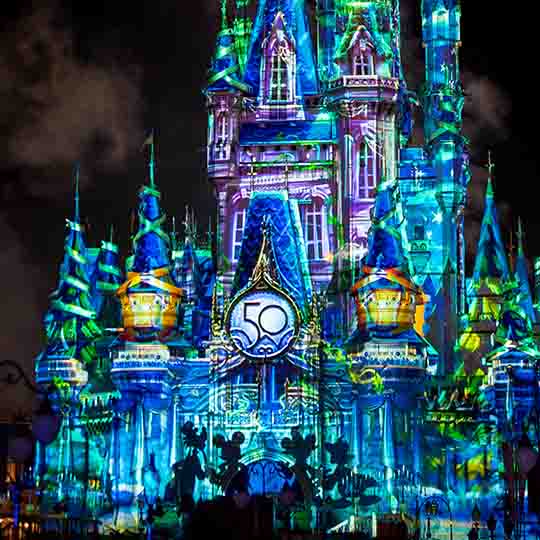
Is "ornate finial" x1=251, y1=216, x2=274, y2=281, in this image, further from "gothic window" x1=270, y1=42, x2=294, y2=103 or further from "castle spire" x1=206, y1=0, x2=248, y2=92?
"gothic window" x1=270, y1=42, x2=294, y2=103

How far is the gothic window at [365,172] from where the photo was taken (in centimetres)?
7750

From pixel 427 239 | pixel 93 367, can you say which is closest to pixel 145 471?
pixel 93 367

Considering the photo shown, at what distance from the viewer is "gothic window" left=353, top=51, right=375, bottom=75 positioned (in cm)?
7781

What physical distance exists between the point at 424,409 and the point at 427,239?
10184mm

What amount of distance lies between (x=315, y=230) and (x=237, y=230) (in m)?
3.68

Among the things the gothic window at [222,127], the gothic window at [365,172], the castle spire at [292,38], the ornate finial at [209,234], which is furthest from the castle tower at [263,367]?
the ornate finial at [209,234]

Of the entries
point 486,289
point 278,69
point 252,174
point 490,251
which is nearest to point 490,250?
point 490,251

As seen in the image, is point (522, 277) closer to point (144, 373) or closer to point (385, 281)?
point (385, 281)

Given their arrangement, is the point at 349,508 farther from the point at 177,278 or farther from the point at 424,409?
the point at 177,278

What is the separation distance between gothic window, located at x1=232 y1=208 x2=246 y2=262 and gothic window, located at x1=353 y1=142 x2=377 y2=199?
5.59m

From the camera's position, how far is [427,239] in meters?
80.5

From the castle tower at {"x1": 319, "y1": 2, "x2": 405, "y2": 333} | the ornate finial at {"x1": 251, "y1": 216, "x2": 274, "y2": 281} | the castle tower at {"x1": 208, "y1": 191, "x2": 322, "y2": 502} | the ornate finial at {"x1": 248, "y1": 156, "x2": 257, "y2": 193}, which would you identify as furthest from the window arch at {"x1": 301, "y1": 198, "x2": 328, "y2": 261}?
the ornate finial at {"x1": 251, "y1": 216, "x2": 274, "y2": 281}

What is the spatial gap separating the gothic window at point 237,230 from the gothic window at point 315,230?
2.94 m

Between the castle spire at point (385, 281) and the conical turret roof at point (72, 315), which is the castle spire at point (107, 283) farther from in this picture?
the castle spire at point (385, 281)
